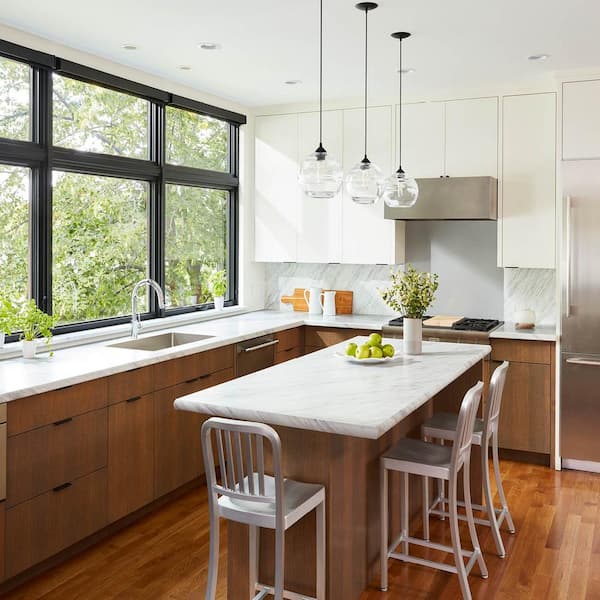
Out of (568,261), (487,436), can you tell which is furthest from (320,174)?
(568,261)

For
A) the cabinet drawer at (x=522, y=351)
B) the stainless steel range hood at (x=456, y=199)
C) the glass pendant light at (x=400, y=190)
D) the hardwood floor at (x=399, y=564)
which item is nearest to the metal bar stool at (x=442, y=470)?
the hardwood floor at (x=399, y=564)

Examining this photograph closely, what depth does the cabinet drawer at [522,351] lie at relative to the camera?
480cm

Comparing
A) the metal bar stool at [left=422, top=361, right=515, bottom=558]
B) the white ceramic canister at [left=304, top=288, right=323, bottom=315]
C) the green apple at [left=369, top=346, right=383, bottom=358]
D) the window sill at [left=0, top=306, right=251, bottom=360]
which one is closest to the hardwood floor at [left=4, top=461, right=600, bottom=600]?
the metal bar stool at [left=422, top=361, right=515, bottom=558]

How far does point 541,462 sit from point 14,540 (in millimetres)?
3497

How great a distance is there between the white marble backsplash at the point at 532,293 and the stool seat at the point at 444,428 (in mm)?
1943

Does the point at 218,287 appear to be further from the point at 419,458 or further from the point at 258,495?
the point at 258,495

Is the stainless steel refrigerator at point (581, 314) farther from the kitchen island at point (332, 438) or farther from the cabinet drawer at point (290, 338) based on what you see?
the cabinet drawer at point (290, 338)

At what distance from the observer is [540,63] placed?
4488 mm

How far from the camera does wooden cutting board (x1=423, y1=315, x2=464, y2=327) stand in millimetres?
5152

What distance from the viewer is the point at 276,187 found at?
5.98 m

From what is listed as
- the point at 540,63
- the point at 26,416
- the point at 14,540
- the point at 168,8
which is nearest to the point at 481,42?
the point at 540,63

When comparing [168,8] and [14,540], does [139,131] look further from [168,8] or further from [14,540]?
[14,540]

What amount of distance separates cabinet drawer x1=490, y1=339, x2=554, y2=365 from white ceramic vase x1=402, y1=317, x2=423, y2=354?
1.32m

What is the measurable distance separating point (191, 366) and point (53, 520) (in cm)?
127
